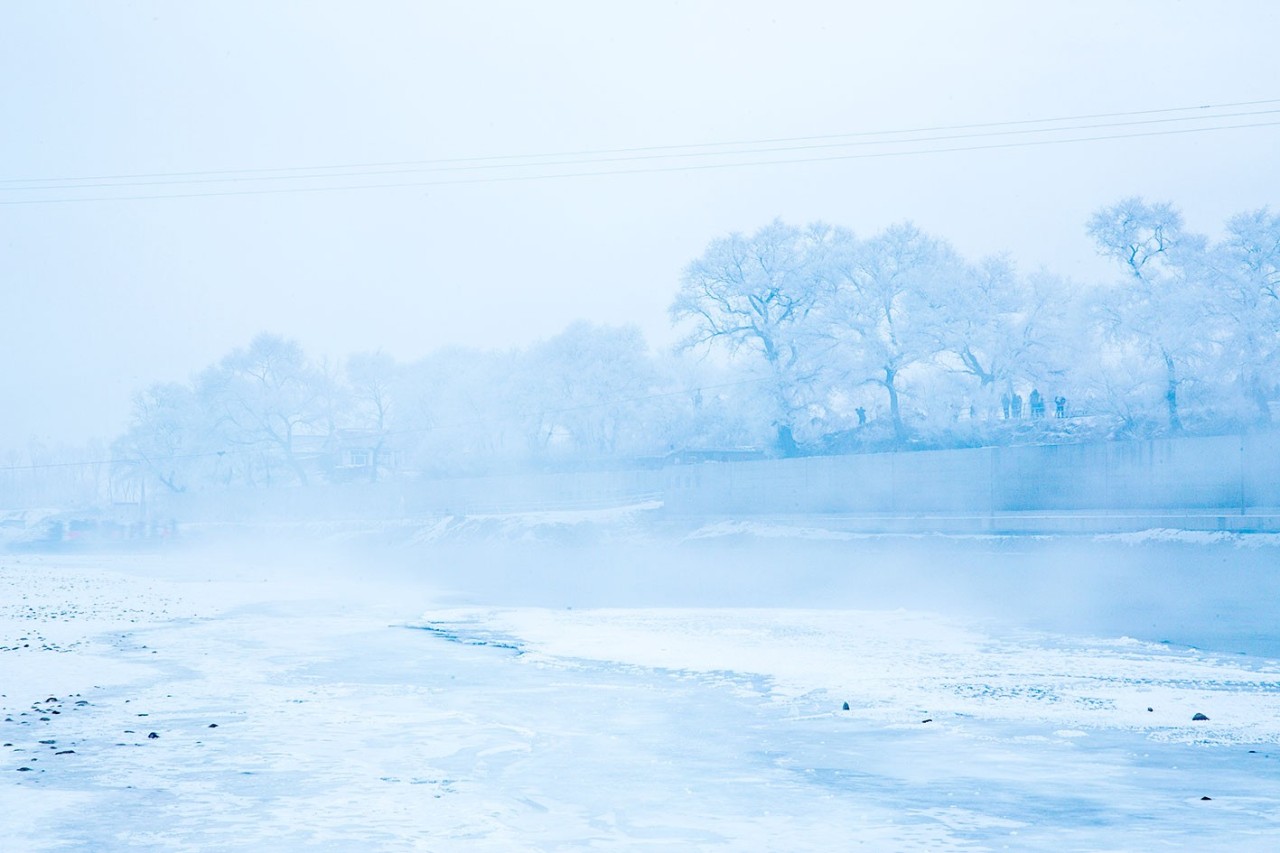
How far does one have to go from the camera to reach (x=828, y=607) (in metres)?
26.5

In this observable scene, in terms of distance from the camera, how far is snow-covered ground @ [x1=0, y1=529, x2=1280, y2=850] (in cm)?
782

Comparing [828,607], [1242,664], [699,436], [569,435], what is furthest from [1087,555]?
[569,435]

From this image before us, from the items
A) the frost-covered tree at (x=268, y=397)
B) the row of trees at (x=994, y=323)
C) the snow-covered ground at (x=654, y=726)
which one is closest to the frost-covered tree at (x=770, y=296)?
the row of trees at (x=994, y=323)

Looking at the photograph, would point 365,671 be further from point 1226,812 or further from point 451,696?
point 1226,812

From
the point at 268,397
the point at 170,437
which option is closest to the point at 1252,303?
the point at 268,397

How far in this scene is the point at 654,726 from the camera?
11734mm

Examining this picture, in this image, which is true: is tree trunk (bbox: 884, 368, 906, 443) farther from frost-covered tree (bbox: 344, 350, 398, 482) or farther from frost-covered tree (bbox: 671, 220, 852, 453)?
frost-covered tree (bbox: 344, 350, 398, 482)

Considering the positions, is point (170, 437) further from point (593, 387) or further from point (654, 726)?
point (654, 726)

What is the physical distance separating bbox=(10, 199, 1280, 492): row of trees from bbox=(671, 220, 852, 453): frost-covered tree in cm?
10

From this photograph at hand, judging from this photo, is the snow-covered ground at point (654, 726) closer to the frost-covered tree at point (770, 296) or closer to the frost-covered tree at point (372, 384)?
the frost-covered tree at point (770, 296)

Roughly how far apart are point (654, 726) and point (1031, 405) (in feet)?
181

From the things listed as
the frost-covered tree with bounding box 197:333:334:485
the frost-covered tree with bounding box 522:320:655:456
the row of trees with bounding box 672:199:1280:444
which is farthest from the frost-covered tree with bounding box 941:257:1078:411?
the frost-covered tree with bounding box 197:333:334:485

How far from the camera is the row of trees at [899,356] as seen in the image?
52.1 meters

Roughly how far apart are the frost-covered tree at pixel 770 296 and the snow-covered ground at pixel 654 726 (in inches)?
1471
